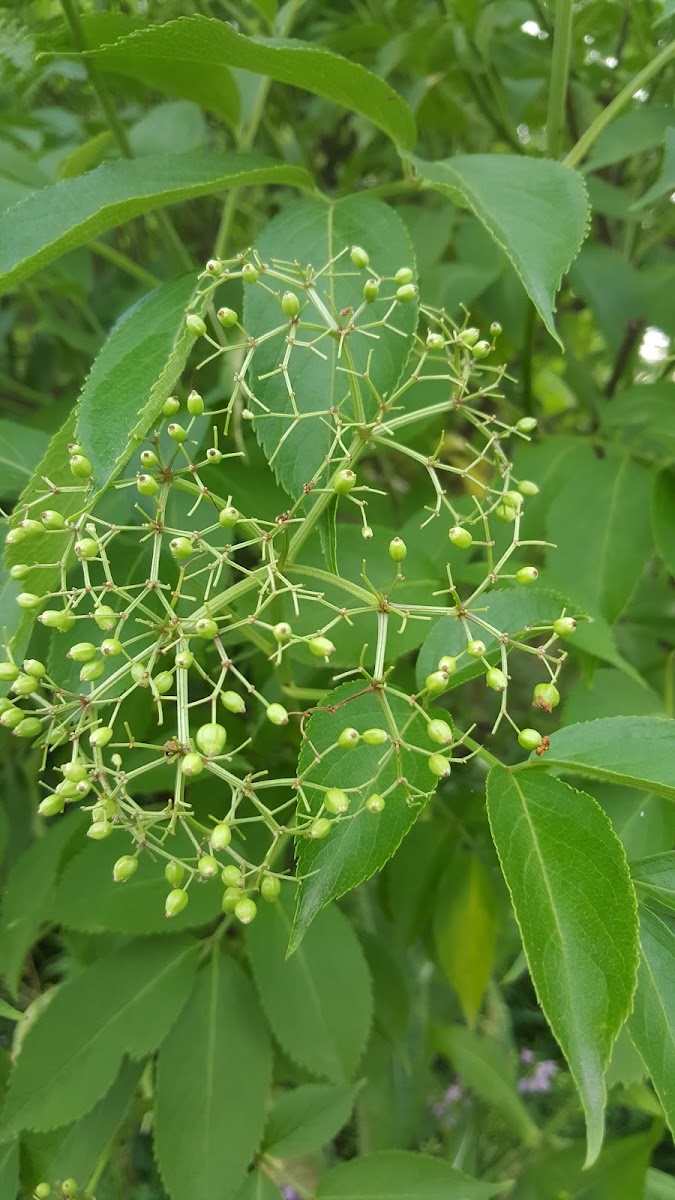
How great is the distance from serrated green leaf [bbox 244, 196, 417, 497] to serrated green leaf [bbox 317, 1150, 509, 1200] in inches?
21.8

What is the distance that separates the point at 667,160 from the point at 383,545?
0.34 meters

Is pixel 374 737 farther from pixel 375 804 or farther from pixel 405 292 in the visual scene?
pixel 405 292

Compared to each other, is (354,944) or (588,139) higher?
(588,139)

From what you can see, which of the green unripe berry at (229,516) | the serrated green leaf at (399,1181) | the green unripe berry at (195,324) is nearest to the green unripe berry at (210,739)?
the green unripe berry at (229,516)

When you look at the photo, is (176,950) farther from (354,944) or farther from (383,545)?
(383,545)

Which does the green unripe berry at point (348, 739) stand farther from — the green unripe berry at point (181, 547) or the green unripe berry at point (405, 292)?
the green unripe berry at point (405, 292)

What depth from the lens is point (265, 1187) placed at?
0.64m

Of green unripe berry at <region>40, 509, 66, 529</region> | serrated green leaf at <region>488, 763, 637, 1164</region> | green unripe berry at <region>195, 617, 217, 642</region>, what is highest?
green unripe berry at <region>40, 509, 66, 529</region>

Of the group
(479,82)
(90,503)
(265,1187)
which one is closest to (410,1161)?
(265,1187)

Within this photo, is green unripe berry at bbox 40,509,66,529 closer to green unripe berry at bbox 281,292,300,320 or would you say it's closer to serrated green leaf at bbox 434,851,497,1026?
green unripe berry at bbox 281,292,300,320

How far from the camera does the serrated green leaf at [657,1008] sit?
42cm

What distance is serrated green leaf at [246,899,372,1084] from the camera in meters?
0.66

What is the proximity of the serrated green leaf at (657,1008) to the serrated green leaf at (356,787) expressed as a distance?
159mm

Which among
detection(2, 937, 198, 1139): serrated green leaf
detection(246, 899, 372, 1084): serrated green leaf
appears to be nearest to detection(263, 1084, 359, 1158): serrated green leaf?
detection(246, 899, 372, 1084): serrated green leaf
